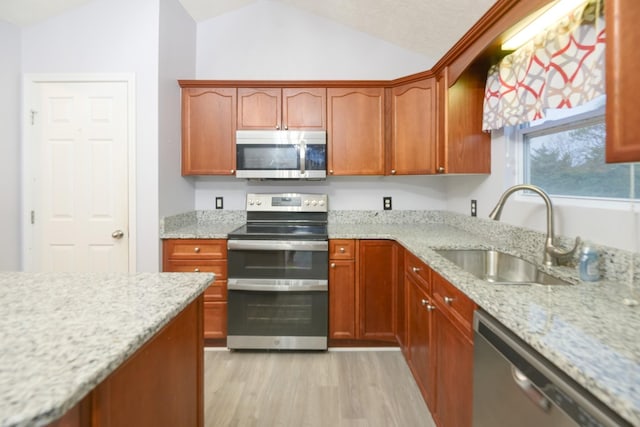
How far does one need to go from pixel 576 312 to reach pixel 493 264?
3.25 ft

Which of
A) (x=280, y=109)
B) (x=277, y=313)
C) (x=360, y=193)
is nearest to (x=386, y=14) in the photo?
(x=280, y=109)

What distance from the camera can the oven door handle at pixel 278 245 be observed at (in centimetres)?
251

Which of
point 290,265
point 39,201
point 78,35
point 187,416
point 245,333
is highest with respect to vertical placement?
point 78,35

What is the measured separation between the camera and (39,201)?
2.50 metres

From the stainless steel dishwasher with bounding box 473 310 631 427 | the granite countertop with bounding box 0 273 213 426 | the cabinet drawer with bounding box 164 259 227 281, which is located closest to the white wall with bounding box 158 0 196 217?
the cabinet drawer with bounding box 164 259 227 281

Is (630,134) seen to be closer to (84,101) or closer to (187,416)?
(187,416)

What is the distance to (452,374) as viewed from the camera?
1440mm

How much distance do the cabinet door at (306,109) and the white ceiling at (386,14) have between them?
2.47ft

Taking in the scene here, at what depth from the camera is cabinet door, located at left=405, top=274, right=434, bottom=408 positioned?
5.75ft

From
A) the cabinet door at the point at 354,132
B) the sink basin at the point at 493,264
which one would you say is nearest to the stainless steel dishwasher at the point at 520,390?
the sink basin at the point at 493,264

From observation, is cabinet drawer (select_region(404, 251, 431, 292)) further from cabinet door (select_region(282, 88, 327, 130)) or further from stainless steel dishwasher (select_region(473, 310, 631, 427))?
cabinet door (select_region(282, 88, 327, 130))

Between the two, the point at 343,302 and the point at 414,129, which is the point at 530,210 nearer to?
the point at 414,129

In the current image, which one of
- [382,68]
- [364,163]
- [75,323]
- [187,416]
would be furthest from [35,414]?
[382,68]

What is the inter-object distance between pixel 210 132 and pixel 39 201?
136 cm
